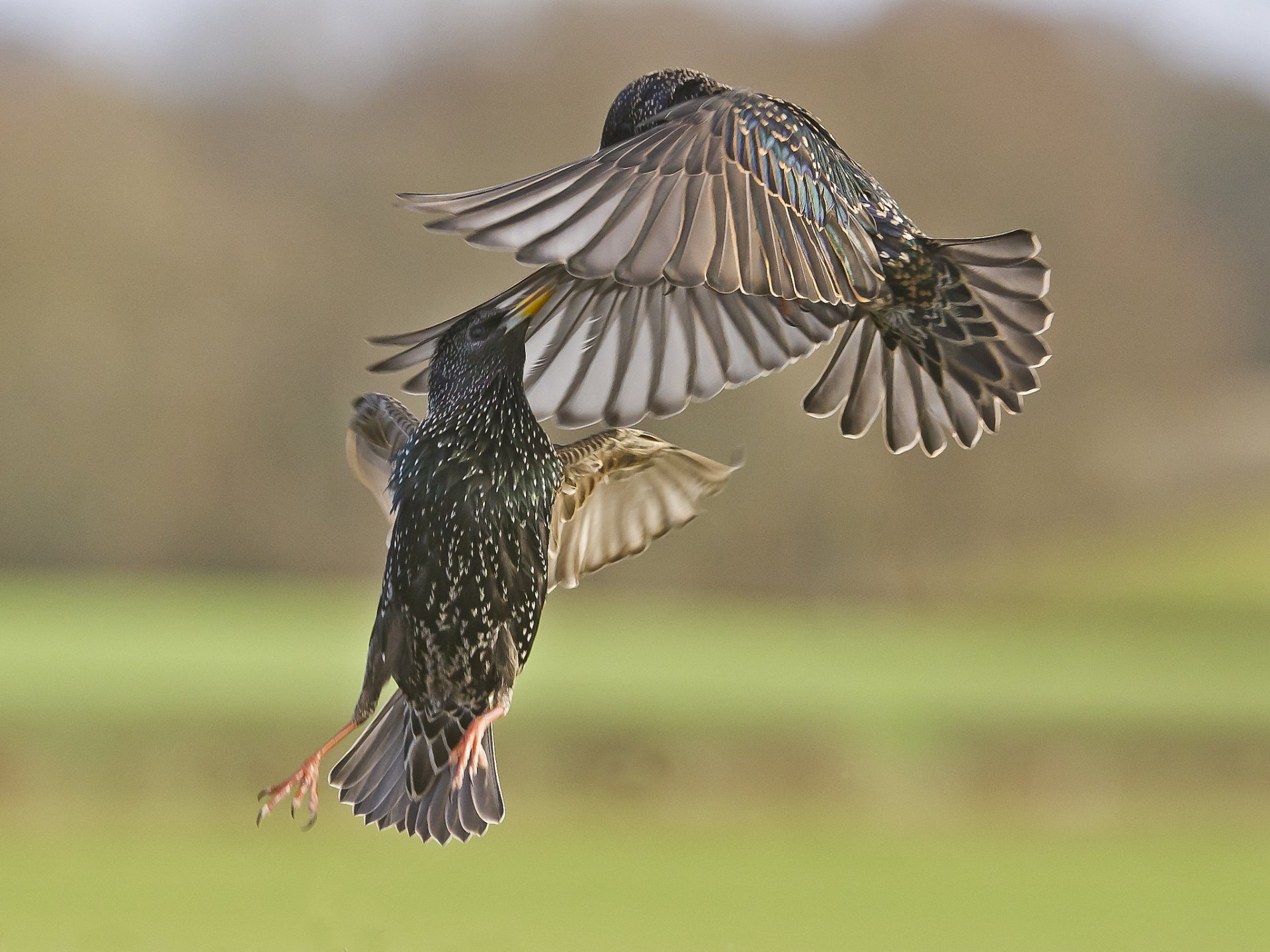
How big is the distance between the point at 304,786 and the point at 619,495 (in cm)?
122

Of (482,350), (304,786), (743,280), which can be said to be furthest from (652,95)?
(304,786)

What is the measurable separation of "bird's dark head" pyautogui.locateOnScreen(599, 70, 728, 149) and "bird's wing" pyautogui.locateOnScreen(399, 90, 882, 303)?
0.35 metres

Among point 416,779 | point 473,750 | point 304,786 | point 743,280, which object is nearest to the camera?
point 743,280

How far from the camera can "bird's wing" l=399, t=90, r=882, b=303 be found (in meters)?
2.32

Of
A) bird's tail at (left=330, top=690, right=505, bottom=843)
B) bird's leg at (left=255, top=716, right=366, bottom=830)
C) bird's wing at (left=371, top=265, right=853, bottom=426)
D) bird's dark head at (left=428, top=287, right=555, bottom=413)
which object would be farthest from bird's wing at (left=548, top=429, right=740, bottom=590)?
bird's leg at (left=255, top=716, right=366, bottom=830)

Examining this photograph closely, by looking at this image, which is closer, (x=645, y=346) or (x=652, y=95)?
(x=652, y=95)

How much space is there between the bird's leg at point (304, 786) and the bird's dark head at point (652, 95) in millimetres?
1550

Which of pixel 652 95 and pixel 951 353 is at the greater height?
pixel 652 95

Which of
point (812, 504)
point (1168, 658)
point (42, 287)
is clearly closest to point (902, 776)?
point (812, 504)

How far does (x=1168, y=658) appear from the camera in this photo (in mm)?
16047

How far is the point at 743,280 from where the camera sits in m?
2.61

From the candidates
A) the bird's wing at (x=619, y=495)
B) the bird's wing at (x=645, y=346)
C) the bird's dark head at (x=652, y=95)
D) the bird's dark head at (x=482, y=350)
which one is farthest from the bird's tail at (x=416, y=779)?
the bird's dark head at (x=652, y=95)

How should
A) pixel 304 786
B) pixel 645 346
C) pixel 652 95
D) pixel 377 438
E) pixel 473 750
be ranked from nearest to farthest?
pixel 304 786 → pixel 473 750 → pixel 652 95 → pixel 377 438 → pixel 645 346

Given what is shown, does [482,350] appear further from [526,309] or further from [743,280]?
[743,280]
